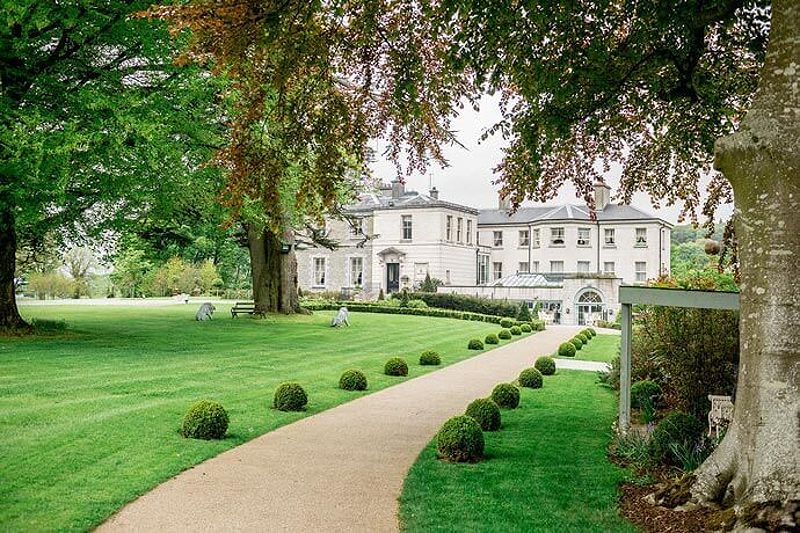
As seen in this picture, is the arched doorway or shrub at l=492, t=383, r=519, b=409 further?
the arched doorway

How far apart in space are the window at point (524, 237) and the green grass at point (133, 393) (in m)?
33.3

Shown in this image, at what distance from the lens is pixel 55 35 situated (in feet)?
58.0

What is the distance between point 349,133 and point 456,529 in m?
6.19

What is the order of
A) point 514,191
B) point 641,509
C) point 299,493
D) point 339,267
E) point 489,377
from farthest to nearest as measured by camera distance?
point 339,267 < point 489,377 < point 514,191 < point 299,493 < point 641,509

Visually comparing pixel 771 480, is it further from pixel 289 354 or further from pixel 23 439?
pixel 289 354

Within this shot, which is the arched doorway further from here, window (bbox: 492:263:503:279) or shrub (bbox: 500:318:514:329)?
window (bbox: 492:263:503:279)

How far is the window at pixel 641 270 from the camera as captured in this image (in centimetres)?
5388

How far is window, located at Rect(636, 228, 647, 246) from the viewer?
53938 millimetres

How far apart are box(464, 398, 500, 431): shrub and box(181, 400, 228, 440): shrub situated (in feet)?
11.7

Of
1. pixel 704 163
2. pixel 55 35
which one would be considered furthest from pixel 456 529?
pixel 55 35

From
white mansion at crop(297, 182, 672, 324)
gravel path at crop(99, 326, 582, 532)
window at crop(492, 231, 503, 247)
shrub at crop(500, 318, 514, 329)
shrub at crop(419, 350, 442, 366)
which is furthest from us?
window at crop(492, 231, 503, 247)

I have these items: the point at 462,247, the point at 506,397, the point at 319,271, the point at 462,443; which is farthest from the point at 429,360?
the point at 319,271

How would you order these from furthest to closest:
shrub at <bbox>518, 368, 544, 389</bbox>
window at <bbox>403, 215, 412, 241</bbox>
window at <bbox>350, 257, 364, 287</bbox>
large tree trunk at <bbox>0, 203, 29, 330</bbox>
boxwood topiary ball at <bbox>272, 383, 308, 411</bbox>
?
window at <bbox>350, 257, 364, 287</bbox> < window at <bbox>403, 215, 412, 241</bbox> < large tree trunk at <bbox>0, 203, 29, 330</bbox> < shrub at <bbox>518, 368, 544, 389</bbox> < boxwood topiary ball at <bbox>272, 383, 308, 411</bbox>

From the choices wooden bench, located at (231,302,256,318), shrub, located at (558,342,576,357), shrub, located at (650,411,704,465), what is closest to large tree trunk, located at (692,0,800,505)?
shrub, located at (650,411,704,465)
